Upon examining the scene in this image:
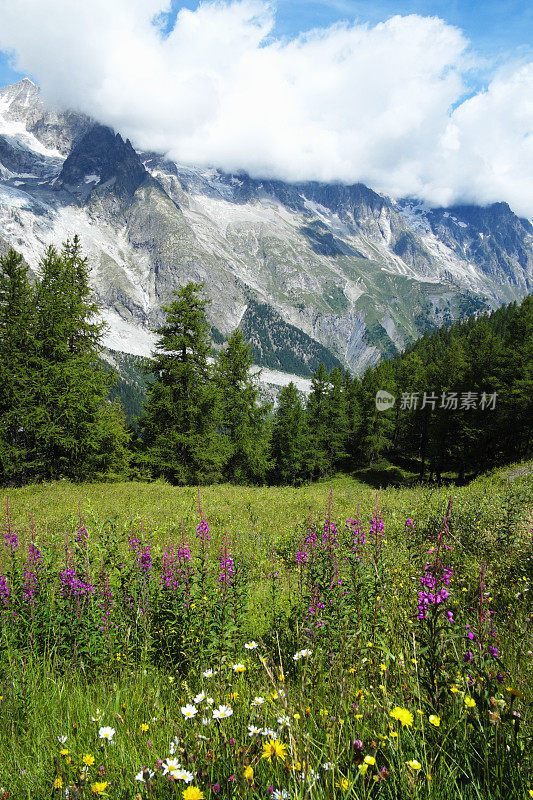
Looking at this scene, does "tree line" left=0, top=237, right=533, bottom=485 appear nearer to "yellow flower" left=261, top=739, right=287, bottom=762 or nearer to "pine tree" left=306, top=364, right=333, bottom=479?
"pine tree" left=306, top=364, right=333, bottom=479

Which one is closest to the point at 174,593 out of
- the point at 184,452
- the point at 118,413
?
the point at 184,452

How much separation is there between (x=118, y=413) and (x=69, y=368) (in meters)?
6.52

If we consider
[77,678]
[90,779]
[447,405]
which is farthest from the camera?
[447,405]

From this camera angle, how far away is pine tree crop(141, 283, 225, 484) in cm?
2291

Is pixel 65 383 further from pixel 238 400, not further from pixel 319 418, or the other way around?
pixel 319 418

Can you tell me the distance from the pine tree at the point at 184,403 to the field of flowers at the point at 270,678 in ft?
55.8

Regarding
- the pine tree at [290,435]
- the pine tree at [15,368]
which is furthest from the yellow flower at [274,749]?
the pine tree at [290,435]

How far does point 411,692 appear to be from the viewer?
7.04ft

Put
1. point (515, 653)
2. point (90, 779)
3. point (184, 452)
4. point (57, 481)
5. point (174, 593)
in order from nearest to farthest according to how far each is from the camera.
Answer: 1. point (90, 779)
2. point (515, 653)
3. point (174, 593)
4. point (57, 481)
5. point (184, 452)

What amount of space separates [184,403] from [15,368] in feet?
28.7

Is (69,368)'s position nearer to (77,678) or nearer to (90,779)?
(77,678)

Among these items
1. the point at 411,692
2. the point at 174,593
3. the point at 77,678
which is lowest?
the point at 77,678

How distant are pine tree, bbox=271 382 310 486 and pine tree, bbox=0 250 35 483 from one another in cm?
2994

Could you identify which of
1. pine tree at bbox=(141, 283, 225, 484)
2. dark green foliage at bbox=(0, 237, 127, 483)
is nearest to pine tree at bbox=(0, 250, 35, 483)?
dark green foliage at bbox=(0, 237, 127, 483)
